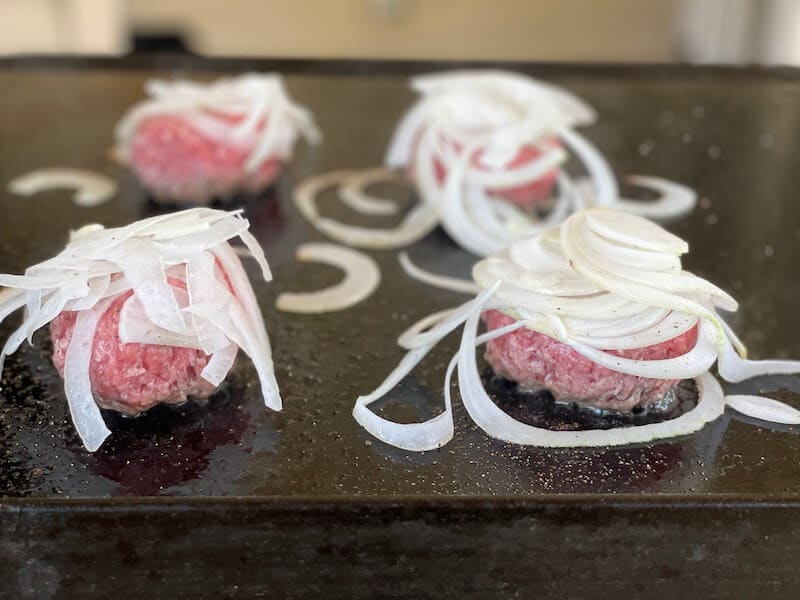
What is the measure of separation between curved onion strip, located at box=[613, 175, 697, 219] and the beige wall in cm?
232

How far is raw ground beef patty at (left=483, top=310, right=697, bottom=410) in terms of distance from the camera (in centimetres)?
119

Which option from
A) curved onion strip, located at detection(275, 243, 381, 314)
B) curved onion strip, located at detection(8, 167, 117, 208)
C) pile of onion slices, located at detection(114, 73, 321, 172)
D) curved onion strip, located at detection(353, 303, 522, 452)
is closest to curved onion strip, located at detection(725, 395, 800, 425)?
curved onion strip, located at detection(353, 303, 522, 452)

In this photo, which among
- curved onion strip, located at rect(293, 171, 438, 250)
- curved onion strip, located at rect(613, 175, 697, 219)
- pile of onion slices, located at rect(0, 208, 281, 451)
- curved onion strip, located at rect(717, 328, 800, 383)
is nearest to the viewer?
pile of onion slices, located at rect(0, 208, 281, 451)

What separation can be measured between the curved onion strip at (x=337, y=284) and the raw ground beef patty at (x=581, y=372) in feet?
1.04

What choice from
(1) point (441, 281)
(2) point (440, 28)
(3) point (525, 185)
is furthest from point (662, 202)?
(2) point (440, 28)

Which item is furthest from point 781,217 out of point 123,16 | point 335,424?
point 123,16

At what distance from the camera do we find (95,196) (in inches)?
70.7

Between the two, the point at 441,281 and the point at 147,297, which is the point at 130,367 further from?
the point at 441,281

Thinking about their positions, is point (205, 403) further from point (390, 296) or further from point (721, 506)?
point (721, 506)

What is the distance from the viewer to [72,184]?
183 centimetres

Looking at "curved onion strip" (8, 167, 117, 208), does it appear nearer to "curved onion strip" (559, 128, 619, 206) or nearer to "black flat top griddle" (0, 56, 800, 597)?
"black flat top griddle" (0, 56, 800, 597)

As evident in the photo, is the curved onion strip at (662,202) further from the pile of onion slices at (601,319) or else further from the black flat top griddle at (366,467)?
the pile of onion slices at (601,319)

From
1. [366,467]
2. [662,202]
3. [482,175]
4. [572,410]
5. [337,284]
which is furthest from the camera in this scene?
[662,202]

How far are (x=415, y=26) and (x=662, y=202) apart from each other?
2.46m
